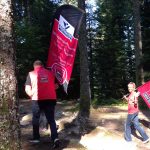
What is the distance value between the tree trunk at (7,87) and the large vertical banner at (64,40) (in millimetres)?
1799

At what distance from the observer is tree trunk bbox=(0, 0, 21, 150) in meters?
5.35

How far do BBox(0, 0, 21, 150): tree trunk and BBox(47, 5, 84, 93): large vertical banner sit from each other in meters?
1.80

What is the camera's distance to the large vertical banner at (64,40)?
7.01 meters

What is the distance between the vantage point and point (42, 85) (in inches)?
323

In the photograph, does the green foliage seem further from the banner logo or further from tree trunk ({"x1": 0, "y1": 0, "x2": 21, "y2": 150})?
tree trunk ({"x1": 0, "y1": 0, "x2": 21, "y2": 150})

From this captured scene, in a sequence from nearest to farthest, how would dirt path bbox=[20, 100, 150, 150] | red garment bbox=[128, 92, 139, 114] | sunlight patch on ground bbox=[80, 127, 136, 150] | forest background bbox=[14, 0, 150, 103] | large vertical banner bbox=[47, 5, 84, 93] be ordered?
1. large vertical banner bbox=[47, 5, 84, 93]
2. dirt path bbox=[20, 100, 150, 150]
3. sunlight patch on ground bbox=[80, 127, 136, 150]
4. red garment bbox=[128, 92, 139, 114]
5. forest background bbox=[14, 0, 150, 103]

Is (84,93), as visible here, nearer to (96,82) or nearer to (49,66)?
(49,66)

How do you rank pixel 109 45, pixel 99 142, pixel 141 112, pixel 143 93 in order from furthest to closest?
pixel 109 45
pixel 141 112
pixel 143 93
pixel 99 142

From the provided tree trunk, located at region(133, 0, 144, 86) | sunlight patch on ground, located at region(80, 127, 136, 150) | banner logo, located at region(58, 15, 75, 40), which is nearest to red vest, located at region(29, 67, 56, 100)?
banner logo, located at region(58, 15, 75, 40)

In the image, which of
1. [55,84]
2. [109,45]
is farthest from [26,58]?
[55,84]

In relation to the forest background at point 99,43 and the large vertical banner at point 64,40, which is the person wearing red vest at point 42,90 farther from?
the forest background at point 99,43

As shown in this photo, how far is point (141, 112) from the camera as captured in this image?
15.7 meters

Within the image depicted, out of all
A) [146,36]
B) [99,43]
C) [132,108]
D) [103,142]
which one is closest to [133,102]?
[132,108]

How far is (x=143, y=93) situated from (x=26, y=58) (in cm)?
1359
